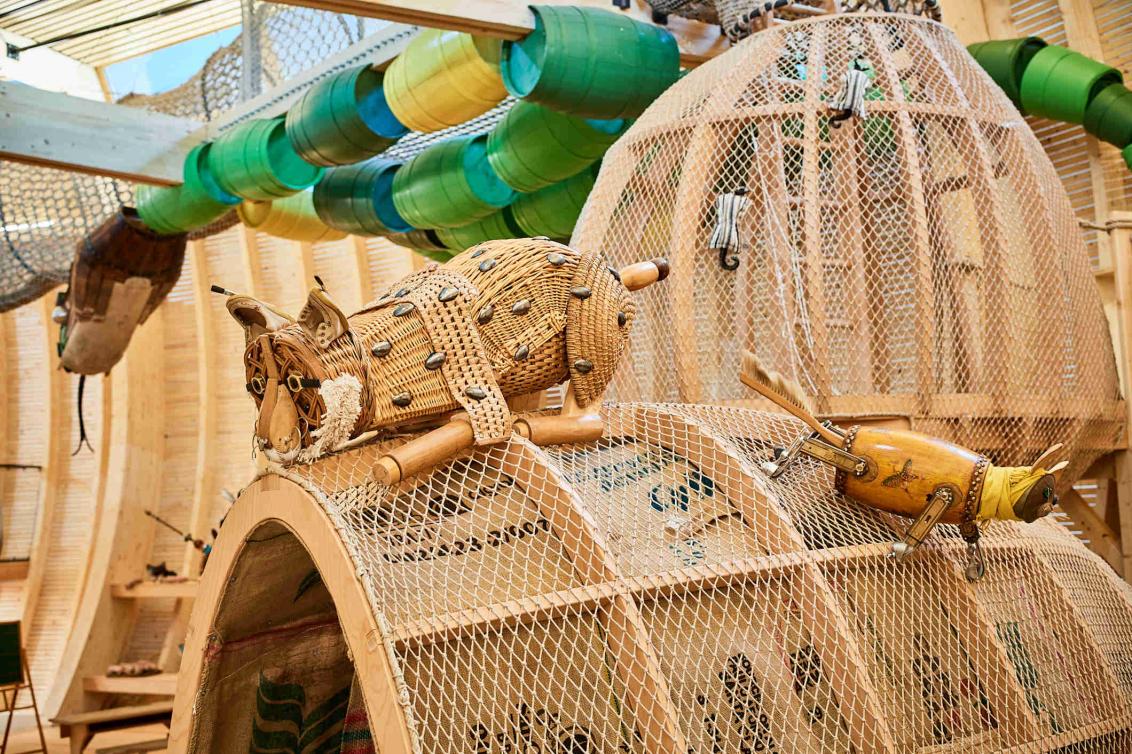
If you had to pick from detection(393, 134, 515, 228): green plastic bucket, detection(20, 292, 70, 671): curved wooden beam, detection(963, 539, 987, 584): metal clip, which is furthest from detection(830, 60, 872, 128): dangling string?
detection(20, 292, 70, 671): curved wooden beam

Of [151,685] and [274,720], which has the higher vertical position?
[274,720]

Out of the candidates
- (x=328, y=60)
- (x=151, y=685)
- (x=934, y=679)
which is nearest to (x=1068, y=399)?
(x=934, y=679)

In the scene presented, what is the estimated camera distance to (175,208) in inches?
284

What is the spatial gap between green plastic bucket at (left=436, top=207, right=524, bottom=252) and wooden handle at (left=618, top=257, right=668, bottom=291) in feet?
13.6

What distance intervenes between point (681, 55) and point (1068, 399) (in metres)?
2.32

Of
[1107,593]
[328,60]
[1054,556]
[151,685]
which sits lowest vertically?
[151,685]

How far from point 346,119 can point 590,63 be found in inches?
63.9

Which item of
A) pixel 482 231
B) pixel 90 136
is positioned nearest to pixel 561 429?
pixel 482 231

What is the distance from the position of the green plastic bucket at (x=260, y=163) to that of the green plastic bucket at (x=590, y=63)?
1.97 m

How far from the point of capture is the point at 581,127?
522cm

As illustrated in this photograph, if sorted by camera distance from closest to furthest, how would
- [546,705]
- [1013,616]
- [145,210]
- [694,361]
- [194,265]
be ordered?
[546,705] → [1013,616] → [694,361] → [145,210] → [194,265]

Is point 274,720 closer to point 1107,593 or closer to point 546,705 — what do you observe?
point 546,705

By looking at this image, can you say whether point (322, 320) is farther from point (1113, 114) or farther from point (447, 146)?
point (447, 146)

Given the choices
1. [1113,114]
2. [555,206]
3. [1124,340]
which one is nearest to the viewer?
[1124,340]
